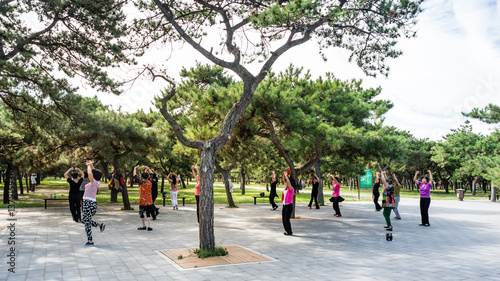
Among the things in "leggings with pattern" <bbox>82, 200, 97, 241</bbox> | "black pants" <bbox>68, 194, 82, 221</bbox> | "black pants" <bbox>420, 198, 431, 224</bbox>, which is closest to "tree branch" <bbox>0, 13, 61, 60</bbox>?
"black pants" <bbox>68, 194, 82, 221</bbox>

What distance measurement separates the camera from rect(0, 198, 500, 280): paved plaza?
6.02 metres

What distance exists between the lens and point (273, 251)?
7957 mm

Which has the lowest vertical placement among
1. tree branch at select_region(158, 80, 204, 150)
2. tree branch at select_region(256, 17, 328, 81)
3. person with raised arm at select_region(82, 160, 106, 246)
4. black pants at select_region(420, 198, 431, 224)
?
black pants at select_region(420, 198, 431, 224)

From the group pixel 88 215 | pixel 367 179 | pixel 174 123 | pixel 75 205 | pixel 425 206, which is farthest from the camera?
pixel 367 179

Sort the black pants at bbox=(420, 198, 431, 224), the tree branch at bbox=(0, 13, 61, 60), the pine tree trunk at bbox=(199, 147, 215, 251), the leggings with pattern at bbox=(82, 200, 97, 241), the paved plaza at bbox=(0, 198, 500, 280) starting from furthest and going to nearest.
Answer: the black pants at bbox=(420, 198, 431, 224) → the tree branch at bbox=(0, 13, 61, 60) → the leggings with pattern at bbox=(82, 200, 97, 241) → the pine tree trunk at bbox=(199, 147, 215, 251) → the paved plaza at bbox=(0, 198, 500, 280)

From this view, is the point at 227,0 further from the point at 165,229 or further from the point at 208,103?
the point at 165,229

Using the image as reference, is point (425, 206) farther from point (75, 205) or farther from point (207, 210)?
point (75, 205)

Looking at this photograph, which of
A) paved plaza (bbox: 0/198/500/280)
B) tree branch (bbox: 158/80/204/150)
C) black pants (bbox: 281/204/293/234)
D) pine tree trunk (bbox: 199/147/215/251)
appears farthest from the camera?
black pants (bbox: 281/204/293/234)

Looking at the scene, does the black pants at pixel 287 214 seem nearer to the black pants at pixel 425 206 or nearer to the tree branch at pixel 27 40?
the black pants at pixel 425 206

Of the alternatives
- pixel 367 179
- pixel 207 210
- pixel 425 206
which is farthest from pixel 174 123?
pixel 367 179

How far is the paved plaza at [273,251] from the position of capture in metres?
6.02

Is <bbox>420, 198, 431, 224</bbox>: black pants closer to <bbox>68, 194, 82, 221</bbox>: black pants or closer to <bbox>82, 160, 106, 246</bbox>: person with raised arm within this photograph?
<bbox>82, 160, 106, 246</bbox>: person with raised arm

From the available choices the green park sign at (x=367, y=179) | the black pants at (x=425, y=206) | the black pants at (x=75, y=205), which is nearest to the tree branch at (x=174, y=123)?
the black pants at (x=75, y=205)

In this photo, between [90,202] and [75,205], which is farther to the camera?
[75,205]
